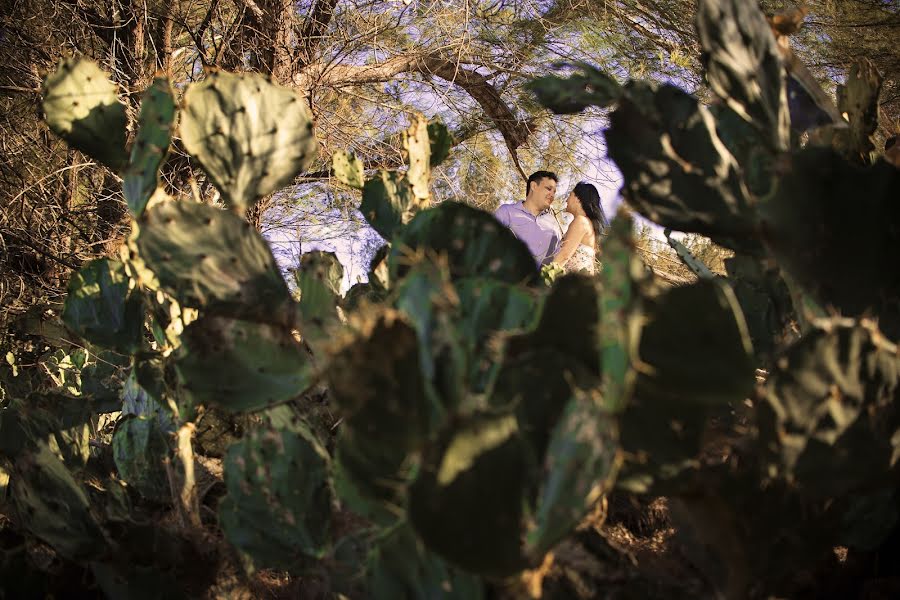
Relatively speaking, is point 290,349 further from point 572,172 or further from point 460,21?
point 572,172

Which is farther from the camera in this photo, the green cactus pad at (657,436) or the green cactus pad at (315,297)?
the green cactus pad at (315,297)

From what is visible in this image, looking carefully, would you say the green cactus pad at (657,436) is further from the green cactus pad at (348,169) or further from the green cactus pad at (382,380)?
the green cactus pad at (348,169)

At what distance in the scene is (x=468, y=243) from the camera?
33.7 inches

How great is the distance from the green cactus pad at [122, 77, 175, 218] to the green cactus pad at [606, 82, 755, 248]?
0.74 metres

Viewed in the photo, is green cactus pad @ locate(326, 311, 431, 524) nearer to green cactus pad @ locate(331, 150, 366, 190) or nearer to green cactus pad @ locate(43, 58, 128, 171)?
green cactus pad @ locate(43, 58, 128, 171)

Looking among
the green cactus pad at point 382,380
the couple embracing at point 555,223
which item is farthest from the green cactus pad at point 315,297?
the couple embracing at point 555,223

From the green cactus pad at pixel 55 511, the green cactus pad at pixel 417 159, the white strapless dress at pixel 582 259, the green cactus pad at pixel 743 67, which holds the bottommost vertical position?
the white strapless dress at pixel 582 259

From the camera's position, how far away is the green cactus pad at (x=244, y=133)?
4.06ft

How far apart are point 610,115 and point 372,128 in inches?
145

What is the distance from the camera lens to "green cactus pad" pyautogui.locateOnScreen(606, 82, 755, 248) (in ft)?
2.95

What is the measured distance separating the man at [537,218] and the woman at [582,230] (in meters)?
0.07

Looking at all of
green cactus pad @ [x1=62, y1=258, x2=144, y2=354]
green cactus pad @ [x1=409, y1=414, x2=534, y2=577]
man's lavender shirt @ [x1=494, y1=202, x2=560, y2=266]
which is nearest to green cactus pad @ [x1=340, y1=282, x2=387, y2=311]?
green cactus pad @ [x1=62, y1=258, x2=144, y2=354]

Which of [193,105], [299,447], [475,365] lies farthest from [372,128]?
[475,365]

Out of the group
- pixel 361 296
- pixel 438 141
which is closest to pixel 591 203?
pixel 438 141
